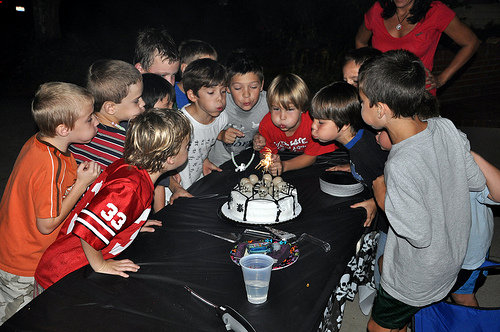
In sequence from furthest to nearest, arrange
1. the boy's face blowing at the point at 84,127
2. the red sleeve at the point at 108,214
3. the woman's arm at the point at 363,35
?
the woman's arm at the point at 363,35
the boy's face blowing at the point at 84,127
the red sleeve at the point at 108,214

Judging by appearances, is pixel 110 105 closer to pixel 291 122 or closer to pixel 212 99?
pixel 212 99

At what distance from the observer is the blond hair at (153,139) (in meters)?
2.32

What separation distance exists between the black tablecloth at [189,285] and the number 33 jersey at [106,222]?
13 centimetres

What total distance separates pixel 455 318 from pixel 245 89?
273 cm

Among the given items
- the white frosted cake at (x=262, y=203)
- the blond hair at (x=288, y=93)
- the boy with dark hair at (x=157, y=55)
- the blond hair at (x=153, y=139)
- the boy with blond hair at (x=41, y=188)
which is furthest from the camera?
the boy with dark hair at (x=157, y=55)

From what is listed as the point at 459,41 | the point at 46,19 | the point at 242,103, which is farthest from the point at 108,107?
the point at 46,19

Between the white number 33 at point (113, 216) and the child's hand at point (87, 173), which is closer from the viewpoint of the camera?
the white number 33 at point (113, 216)

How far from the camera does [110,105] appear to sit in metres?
3.16

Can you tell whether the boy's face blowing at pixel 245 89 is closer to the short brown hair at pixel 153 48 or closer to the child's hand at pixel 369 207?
the short brown hair at pixel 153 48

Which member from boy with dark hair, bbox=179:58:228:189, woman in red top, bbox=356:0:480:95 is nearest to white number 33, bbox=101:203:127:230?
boy with dark hair, bbox=179:58:228:189

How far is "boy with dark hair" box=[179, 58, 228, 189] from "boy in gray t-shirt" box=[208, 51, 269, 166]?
9.8 inches

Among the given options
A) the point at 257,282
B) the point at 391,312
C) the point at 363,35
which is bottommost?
the point at 391,312

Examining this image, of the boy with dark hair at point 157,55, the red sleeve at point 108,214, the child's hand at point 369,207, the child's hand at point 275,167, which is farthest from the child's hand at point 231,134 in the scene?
the red sleeve at point 108,214

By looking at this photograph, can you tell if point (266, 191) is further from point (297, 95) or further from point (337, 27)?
point (337, 27)
